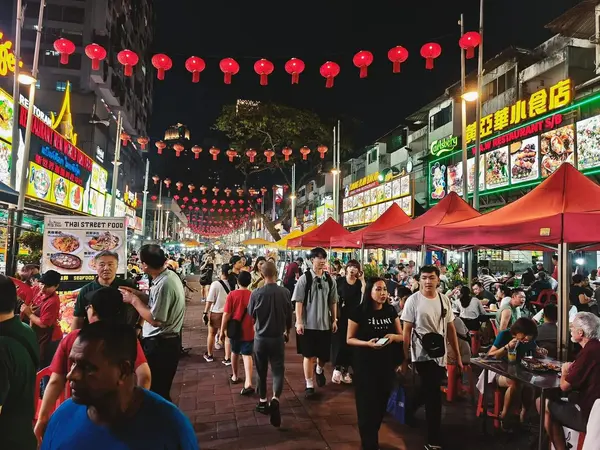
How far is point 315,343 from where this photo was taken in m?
6.39

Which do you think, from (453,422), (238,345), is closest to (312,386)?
(238,345)

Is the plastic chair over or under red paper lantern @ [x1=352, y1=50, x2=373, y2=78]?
under

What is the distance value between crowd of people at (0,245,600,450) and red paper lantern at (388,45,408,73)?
16.3 ft

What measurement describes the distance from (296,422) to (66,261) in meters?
5.26

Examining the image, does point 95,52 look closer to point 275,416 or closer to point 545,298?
point 275,416

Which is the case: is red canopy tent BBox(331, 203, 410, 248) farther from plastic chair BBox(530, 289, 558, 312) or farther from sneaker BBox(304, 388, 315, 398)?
sneaker BBox(304, 388, 315, 398)

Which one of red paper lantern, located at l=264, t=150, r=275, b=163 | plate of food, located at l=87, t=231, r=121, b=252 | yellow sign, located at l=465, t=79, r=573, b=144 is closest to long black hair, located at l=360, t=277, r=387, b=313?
plate of food, located at l=87, t=231, r=121, b=252

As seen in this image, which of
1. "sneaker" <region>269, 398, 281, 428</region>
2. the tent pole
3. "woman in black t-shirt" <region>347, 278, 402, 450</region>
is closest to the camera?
"woman in black t-shirt" <region>347, 278, 402, 450</region>

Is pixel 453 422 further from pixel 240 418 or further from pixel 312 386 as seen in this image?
pixel 240 418

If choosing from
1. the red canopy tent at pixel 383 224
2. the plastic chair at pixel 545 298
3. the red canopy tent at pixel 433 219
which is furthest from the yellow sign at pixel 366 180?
the red canopy tent at pixel 433 219

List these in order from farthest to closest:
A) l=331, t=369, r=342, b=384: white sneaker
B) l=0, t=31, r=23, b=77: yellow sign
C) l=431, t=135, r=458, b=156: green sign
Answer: l=431, t=135, r=458, b=156: green sign < l=0, t=31, r=23, b=77: yellow sign < l=331, t=369, r=342, b=384: white sneaker

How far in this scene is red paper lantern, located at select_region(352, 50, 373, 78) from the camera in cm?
930

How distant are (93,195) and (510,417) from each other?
23.5 meters

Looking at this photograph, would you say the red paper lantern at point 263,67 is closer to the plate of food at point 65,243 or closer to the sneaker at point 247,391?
the plate of food at point 65,243
